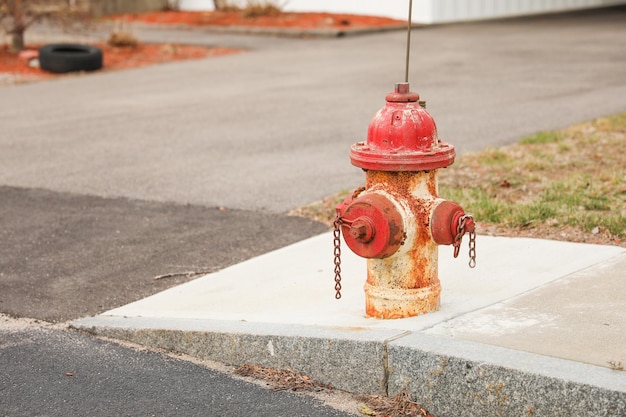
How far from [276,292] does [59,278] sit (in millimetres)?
1489

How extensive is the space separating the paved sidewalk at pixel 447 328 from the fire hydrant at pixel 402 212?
0.58 feet

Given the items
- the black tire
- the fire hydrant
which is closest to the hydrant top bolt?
the fire hydrant

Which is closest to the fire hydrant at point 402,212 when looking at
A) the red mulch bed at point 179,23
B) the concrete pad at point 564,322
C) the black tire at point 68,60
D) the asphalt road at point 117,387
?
the concrete pad at point 564,322

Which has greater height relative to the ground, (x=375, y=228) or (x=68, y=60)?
(x=375, y=228)

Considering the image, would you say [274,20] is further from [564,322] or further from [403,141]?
[564,322]

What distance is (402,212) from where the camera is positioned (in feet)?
14.7

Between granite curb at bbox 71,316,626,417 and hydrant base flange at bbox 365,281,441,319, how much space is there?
240 mm

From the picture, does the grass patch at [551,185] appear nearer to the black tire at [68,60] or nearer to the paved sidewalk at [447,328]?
the paved sidewalk at [447,328]

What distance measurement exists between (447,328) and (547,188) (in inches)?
124

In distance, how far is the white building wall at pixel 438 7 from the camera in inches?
929

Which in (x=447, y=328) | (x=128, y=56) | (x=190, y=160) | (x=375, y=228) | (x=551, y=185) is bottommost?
(x=190, y=160)

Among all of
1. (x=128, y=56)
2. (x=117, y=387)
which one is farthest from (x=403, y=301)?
(x=128, y=56)

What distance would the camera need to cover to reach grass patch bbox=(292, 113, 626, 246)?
6.40 metres

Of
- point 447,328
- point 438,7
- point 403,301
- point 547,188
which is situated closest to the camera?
point 447,328
